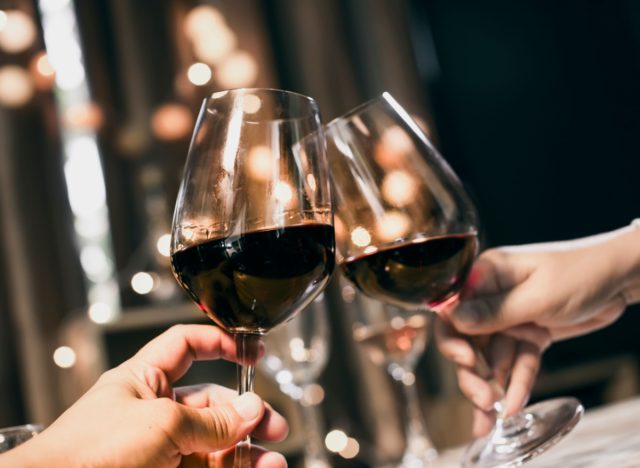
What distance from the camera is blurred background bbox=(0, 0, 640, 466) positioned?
2.38 m

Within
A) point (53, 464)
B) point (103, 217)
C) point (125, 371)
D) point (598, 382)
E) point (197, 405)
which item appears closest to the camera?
point (53, 464)

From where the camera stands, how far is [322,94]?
297 centimetres

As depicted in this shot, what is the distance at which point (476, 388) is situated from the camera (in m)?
0.98

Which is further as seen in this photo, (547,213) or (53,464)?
(547,213)

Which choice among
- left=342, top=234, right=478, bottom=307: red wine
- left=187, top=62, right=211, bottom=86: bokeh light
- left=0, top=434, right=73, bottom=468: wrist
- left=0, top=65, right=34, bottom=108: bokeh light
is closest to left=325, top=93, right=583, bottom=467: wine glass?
left=342, top=234, right=478, bottom=307: red wine

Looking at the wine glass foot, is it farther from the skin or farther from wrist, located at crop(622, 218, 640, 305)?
wrist, located at crop(622, 218, 640, 305)

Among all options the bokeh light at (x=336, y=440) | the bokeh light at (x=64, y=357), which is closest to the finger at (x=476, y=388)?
the bokeh light at (x=64, y=357)

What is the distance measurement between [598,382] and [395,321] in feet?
6.81

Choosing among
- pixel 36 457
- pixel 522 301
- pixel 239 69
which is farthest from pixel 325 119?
pixel 36 457

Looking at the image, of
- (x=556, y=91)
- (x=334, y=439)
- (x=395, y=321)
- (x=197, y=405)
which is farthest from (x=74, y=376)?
(x=556, y=91)

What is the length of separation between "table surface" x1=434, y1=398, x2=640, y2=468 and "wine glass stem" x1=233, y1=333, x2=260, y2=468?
1.05 feet

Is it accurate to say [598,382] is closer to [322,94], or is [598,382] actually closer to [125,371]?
[322,94]

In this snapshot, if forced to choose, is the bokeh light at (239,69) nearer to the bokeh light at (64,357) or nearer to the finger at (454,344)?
the bokeh light at (64,357)

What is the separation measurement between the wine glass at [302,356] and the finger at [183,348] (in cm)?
49
